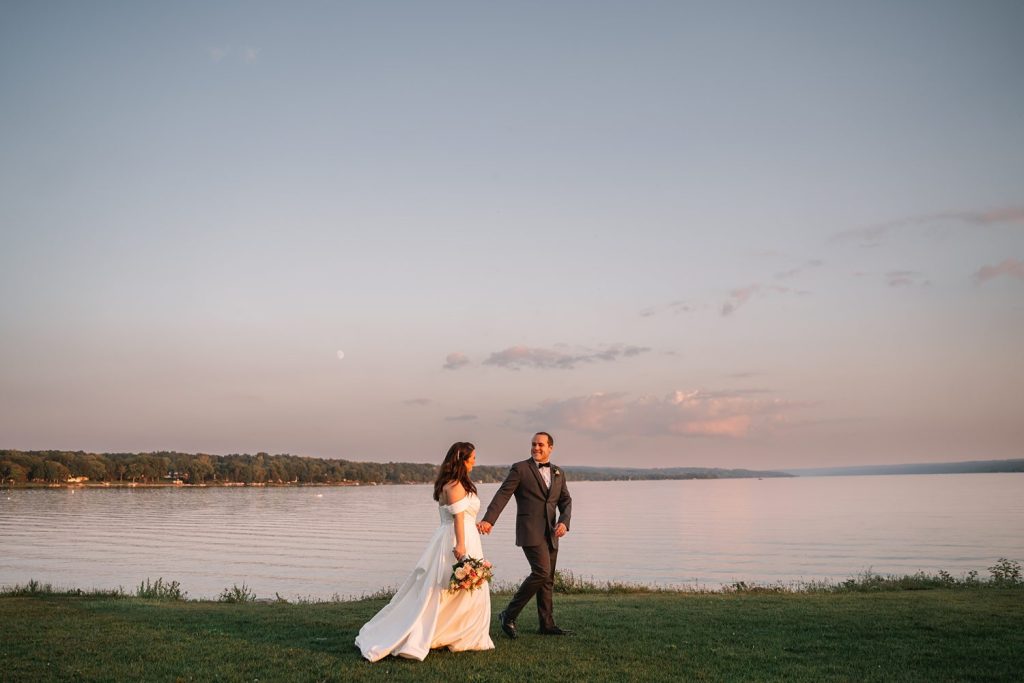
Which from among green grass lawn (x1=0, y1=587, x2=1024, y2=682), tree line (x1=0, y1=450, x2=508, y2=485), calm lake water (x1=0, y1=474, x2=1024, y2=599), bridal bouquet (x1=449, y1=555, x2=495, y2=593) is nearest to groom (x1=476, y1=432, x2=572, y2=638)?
green grass lawn (x1=0, y1=587, x2=1024, y2=682)

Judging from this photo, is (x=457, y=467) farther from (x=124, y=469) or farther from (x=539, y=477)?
(x=124, y=469)

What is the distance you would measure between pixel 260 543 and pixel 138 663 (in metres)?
46.1

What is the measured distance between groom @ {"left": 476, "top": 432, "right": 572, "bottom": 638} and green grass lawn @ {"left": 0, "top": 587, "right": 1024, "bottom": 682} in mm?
426

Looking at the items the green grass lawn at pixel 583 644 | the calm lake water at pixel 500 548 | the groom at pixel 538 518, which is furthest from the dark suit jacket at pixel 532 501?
the calm lake water at pixel 500 548

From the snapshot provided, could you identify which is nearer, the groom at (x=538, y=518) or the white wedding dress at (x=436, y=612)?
the white wedding dress at (x=436, y=612)

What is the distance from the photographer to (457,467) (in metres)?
9.97

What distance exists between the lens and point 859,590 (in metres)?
18.9

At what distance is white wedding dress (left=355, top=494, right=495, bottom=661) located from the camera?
9.41m

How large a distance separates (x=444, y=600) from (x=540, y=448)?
8.33 feet

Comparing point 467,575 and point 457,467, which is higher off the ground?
point 457,467

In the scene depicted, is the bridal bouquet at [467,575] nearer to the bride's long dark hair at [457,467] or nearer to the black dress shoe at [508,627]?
the bride's long dark hair at [457,467]

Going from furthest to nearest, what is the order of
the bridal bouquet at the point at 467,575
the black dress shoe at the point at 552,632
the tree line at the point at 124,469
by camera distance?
the tree line at the point at 124,469 → the black dress shoe at the point at 552,632 → the bridal bouquet at the point at 467,575

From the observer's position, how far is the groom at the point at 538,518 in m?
10.9

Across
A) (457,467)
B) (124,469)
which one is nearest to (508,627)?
(457,467)
